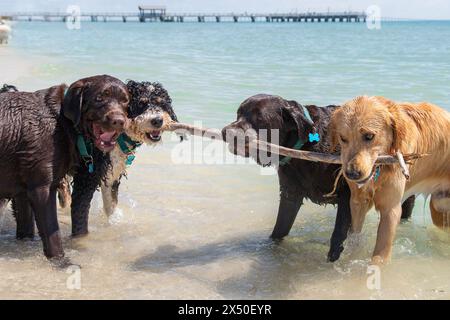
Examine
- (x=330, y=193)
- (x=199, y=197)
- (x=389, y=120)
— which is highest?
(x=389, y=120)

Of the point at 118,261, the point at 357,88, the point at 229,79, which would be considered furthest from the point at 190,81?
the point at 118,261

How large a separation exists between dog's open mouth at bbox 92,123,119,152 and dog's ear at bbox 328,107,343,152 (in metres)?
1.96

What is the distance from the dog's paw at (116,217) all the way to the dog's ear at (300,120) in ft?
8.49

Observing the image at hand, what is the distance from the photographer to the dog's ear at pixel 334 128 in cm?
478

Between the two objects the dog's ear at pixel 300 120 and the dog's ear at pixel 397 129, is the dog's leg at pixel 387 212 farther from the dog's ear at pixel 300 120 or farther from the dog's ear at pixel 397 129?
the dog's ear at pixel 300 120

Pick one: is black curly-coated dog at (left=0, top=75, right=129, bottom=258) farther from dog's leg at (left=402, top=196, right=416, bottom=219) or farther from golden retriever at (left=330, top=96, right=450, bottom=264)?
dog's leg at (left=402, top=196, right=416, bottom=219)

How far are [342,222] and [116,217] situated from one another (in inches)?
109

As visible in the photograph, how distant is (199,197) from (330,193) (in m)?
2.80

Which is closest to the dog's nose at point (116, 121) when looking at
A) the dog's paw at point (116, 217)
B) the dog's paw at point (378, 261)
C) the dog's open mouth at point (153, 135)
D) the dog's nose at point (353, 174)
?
the dog's open mouth at point (153, 135)

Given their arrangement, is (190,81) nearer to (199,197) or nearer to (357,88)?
(357,88)

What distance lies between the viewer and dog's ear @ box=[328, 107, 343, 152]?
4.78 meters

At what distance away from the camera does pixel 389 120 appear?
4.66 metres

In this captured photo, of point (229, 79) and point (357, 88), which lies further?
point (229, 79)

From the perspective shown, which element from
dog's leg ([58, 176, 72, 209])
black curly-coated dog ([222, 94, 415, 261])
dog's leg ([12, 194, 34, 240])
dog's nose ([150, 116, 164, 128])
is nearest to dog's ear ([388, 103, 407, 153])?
black curly-coated dog ([222, 94, 415, 261])
